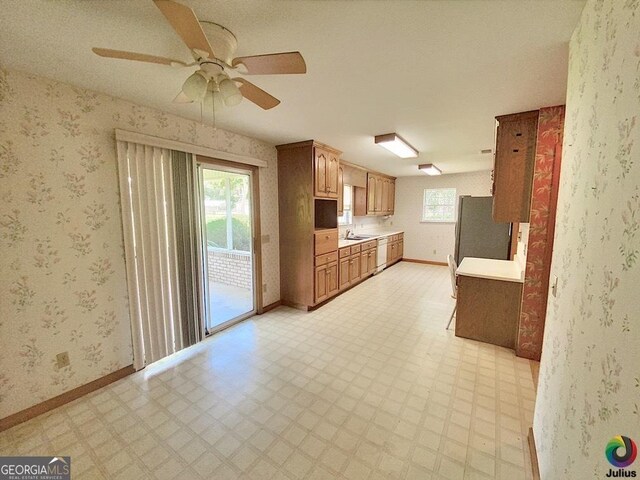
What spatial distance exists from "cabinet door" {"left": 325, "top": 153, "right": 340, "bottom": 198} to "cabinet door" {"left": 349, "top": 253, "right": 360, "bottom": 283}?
1.28m

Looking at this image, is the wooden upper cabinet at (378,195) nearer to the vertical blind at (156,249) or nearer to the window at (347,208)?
the window at (347,208)

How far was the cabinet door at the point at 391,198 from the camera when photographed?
23.3 feet

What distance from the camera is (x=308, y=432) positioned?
1759 mm

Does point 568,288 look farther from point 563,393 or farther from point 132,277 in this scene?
point 132,277

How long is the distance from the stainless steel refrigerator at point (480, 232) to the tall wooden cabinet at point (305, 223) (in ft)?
7.23

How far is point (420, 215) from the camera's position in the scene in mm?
7105

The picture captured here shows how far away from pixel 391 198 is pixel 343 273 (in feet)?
11.7

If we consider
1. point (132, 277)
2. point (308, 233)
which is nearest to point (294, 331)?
point (308, 233)

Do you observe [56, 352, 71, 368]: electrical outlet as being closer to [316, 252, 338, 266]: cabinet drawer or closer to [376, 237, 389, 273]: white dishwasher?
[316, 252, 338, 266]: cabinet drawer

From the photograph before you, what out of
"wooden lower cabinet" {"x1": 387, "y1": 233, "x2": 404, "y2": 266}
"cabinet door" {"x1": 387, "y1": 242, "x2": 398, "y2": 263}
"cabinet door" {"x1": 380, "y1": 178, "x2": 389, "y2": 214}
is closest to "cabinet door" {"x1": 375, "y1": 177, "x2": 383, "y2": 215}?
"cabinet door" {"x1": 380, "y1": 178, "x2": 389, "y2": 214}

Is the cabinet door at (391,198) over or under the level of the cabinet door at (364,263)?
over

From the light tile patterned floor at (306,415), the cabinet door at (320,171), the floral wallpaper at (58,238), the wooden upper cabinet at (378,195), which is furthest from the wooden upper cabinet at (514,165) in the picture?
the wooden upper cabinet at (378,195)

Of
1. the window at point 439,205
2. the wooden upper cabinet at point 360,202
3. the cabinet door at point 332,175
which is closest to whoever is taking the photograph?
the cabinet door at point 332,175

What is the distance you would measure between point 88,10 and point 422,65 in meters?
1.74
